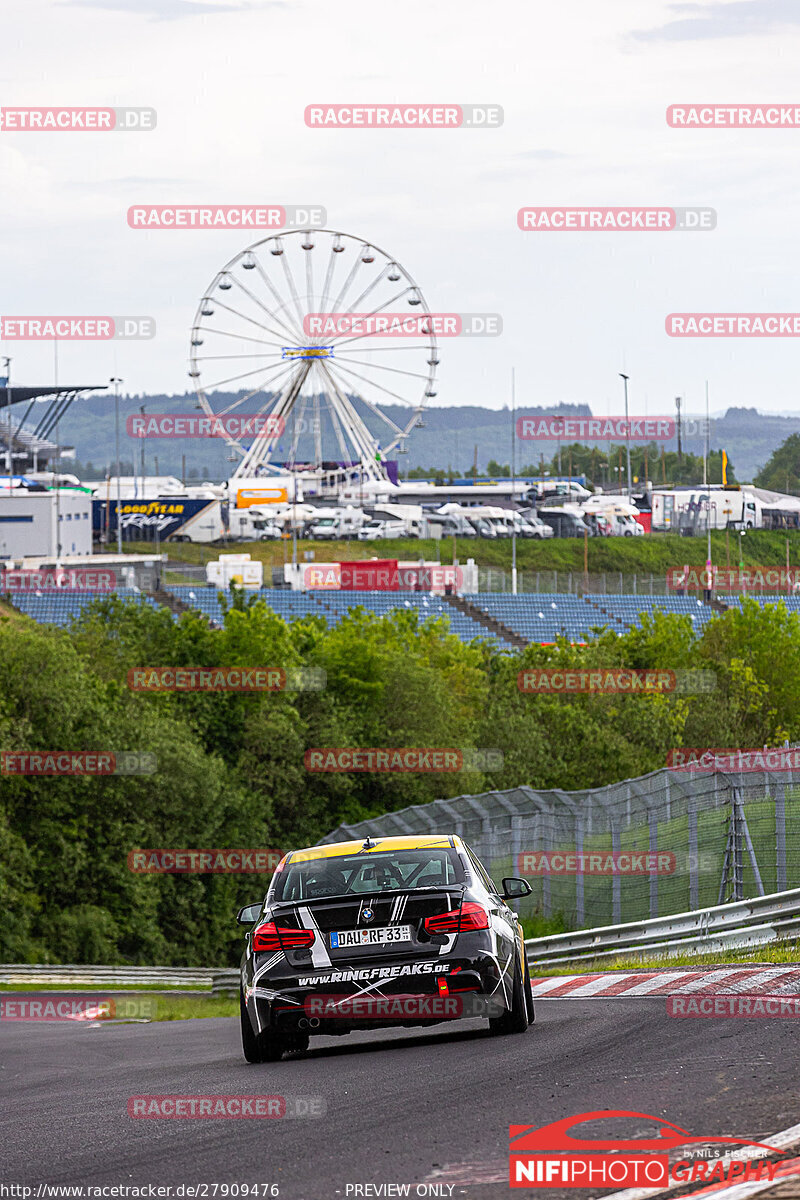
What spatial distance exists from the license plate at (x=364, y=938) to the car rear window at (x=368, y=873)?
0.74ft

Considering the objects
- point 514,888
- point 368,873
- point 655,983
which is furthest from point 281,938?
point 655,983

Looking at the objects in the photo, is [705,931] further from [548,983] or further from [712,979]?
[712,979]

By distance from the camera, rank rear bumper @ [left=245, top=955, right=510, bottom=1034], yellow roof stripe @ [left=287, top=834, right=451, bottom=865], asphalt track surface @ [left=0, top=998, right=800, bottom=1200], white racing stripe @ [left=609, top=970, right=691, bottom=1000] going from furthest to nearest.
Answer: white racing stripe @ [left=609, top=970, right=691, bottom=1000] → yellow roof stripe @ [left=287, top=834, right=451, bottom=865] → rear bumper @ [left=245, top=955, right=510, bottom=1034] → asphalt track surface @ [left=0, top=998, right=800, bottom=1200]

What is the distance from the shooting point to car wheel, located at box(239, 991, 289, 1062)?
9.13 meters

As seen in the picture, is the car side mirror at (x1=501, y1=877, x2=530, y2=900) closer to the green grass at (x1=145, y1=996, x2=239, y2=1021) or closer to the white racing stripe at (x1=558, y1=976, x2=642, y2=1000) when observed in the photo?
the white racing stripe at (x1=558, y1=976, x2=642, y2=1000)

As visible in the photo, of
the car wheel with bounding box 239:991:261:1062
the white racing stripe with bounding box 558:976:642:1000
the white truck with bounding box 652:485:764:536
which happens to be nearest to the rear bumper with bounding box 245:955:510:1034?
the car wheel with bounding box 239:991:261:1062

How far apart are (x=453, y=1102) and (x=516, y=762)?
4326 centimetres

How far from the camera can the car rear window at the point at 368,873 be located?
9.12 metres

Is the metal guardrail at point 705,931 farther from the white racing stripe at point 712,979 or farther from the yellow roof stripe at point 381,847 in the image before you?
the yellow roof stripe at point 381,847

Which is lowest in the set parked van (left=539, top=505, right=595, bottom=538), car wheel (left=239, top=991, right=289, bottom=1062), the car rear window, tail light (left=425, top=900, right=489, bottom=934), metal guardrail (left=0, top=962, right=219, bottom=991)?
metal guardrail (left=0, top=962, right=219, bottom=991)

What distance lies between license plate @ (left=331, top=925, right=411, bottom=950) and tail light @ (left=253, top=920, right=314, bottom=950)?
150mm

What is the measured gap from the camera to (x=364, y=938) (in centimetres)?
879

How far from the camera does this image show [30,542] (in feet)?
320

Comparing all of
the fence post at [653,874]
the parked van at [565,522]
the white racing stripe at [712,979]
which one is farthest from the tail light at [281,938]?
the parked van at [565,522]
